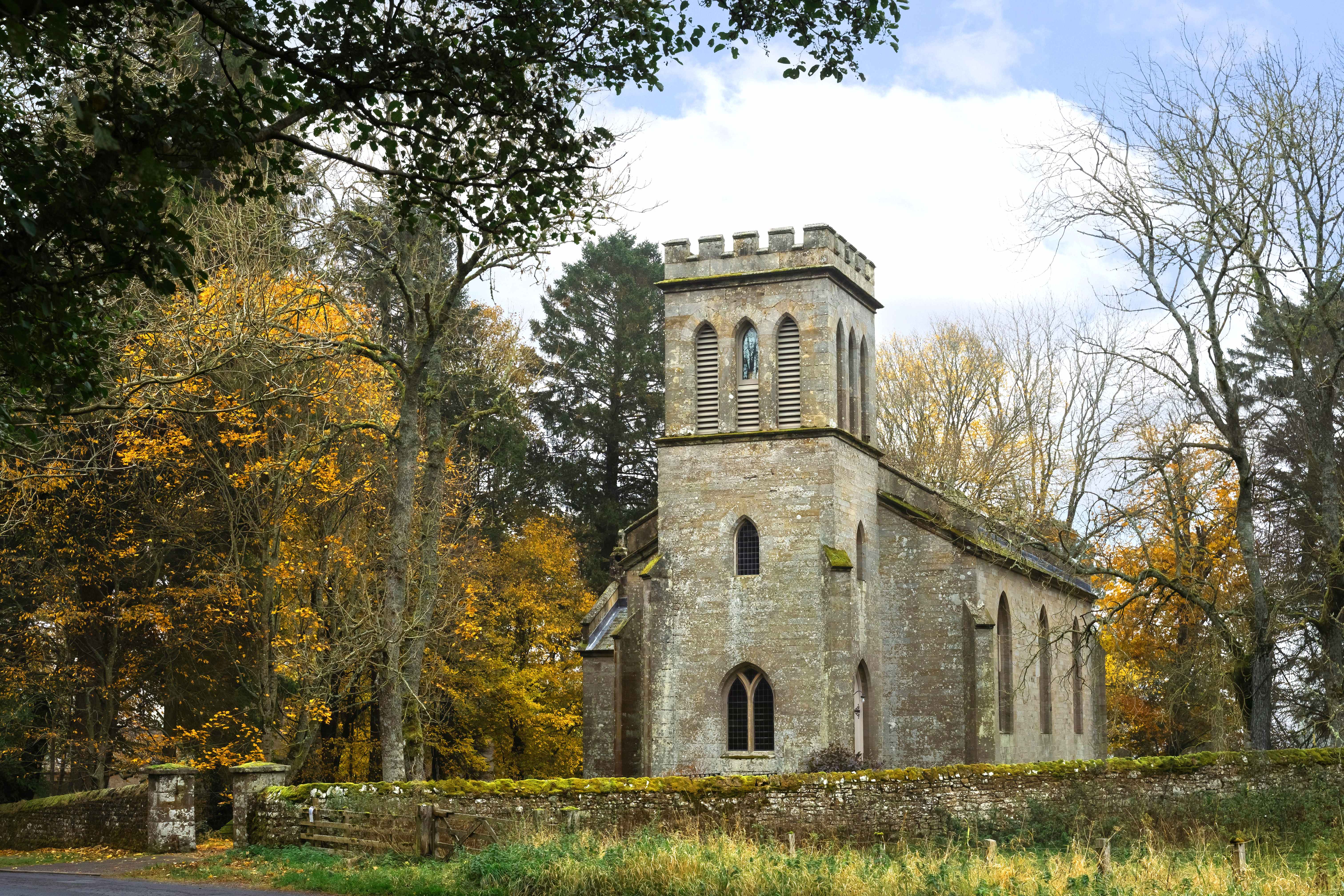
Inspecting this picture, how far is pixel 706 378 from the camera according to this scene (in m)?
29.2

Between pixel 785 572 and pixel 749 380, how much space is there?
437 cm

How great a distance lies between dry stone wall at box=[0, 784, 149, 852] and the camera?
73.2 feet

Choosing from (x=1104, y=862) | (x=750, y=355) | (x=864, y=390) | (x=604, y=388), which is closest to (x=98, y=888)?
(x=1104, y=862)

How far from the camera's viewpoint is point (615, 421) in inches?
1880

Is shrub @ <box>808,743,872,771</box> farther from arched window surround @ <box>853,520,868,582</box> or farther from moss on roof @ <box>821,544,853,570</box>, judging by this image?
arched window surround @ <box>853,520,868,582</box>

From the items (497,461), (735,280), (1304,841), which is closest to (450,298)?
(735,280)

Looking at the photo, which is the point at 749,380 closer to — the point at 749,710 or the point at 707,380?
the point at 707,380

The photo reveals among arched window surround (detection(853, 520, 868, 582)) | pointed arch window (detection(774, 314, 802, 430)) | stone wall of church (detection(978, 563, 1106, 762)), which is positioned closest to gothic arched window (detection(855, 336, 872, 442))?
arched window surround (detection(853, 520, 868, 582))

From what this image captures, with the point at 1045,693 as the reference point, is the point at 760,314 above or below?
above

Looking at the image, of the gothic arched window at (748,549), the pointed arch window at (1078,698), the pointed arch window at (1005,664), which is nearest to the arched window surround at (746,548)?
the gothic arched window at (748,549)

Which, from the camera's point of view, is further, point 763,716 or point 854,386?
point 854,386

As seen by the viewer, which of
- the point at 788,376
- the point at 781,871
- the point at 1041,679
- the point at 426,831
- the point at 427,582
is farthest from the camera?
the point at 1041,679

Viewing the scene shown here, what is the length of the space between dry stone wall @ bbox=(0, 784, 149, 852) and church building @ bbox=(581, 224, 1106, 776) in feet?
32.0

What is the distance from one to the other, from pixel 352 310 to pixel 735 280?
354 inches
